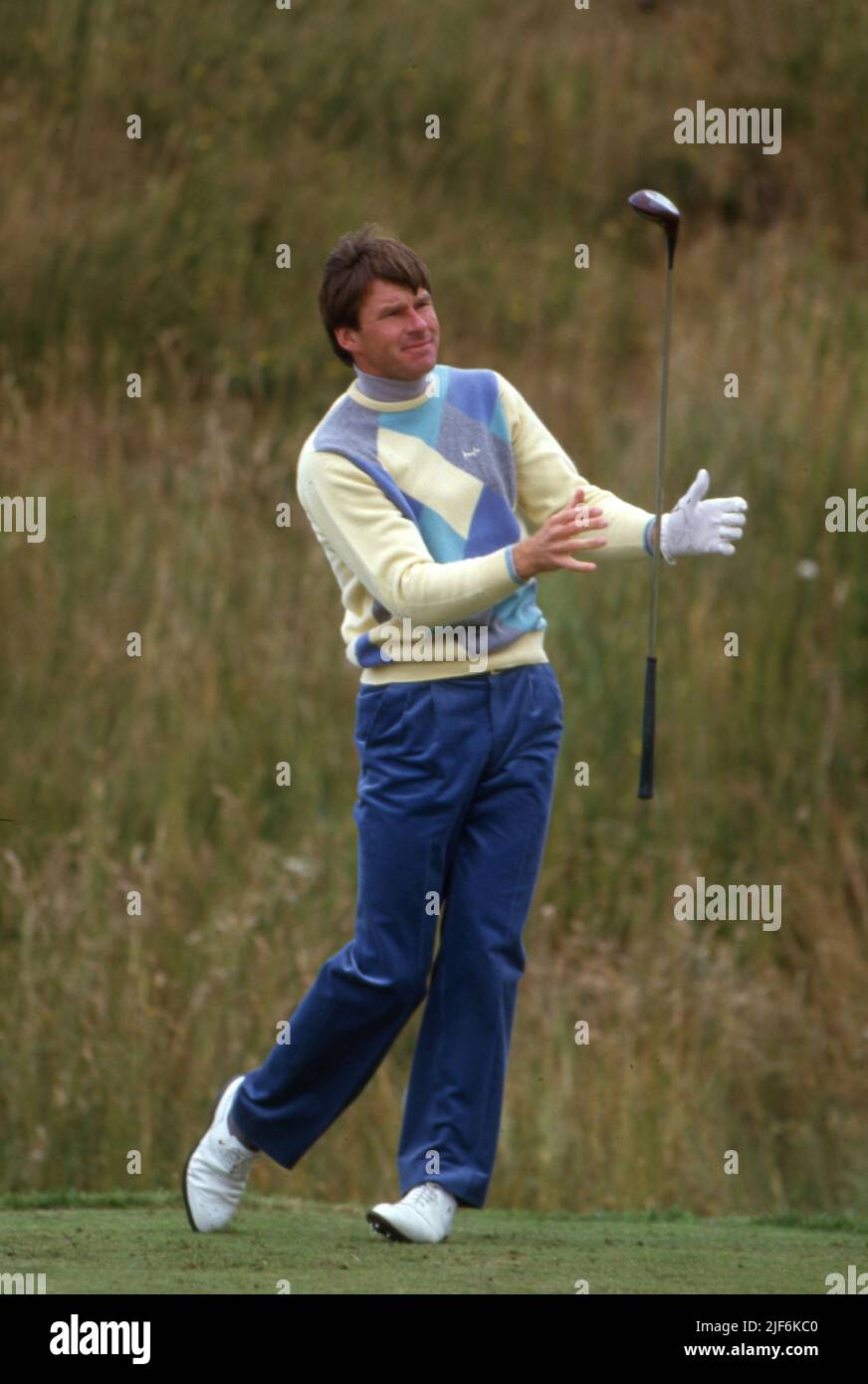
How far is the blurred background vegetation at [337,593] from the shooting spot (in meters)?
6.88

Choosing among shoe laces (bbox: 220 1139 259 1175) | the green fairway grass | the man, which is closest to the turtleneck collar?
the man

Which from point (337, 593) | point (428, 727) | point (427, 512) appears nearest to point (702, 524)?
point (427, 512)

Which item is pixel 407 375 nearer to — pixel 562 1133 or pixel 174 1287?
pixel 174 1287

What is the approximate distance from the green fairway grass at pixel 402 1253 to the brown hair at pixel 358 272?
1.81 meters

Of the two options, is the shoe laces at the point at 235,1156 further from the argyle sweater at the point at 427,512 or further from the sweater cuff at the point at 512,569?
the sweater cuff at the point at 512,569

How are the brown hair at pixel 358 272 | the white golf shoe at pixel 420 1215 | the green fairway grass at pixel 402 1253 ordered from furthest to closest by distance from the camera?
the white golf shoe at pixel 420 1215 < the brown hair at pixel 358 272 < the green fairway grass at pixel 402 1253

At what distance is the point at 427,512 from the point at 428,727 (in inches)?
16.7

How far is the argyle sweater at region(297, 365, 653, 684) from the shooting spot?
4.19 meters

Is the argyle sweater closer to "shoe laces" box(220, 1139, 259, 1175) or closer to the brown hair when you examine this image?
the brown hair

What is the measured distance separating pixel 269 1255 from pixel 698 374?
6368 mm

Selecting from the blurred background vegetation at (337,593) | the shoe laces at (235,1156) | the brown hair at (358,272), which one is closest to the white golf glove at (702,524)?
the brown hair at (358,272)

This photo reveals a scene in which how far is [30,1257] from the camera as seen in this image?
4281 millimetres

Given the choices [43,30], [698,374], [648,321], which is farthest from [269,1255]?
[43,30]

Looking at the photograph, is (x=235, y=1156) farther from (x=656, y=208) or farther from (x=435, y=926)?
(x=656, y=208)
